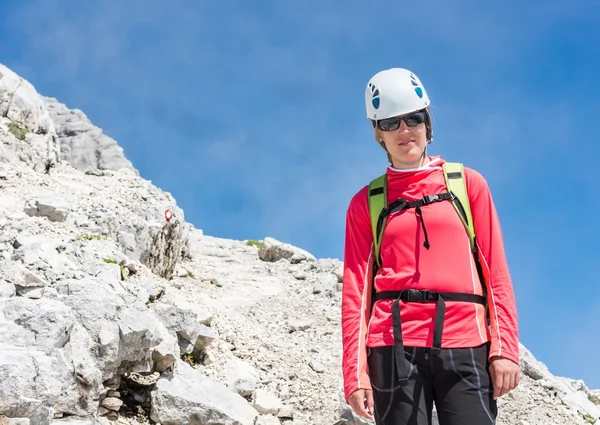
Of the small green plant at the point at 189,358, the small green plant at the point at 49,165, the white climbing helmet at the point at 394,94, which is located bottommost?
the white climbing helmet at the point at 394,94

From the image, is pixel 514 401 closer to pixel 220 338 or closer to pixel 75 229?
pixel 220 338

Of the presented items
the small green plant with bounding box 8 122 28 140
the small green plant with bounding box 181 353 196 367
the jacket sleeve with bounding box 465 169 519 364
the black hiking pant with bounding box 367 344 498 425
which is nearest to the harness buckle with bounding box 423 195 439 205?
the jacket sleeve with bounding box 465 169 519 364

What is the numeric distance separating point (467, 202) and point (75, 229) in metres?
11.2

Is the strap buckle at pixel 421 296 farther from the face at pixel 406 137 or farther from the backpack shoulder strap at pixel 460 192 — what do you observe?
the face at pixel 406 137

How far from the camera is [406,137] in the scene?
3.96 m

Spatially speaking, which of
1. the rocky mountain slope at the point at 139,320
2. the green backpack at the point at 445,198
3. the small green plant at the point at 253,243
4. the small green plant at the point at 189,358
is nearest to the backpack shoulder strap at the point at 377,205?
the green backpack at the point at 445,198

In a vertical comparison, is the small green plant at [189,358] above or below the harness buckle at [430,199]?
above

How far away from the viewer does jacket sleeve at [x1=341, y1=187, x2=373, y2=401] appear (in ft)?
12.2

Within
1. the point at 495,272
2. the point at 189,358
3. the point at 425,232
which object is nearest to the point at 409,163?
the point at 425,232

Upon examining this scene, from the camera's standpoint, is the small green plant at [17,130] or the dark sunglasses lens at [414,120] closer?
the dark sunglasses lens at [414,120]

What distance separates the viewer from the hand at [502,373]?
3.50 metres

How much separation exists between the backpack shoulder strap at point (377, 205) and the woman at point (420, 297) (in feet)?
0.12

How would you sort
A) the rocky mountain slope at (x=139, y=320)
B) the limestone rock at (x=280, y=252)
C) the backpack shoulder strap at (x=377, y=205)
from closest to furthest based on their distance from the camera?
the backpack shoulder strap at (x=377, y=205) → the rocky mountain slope at (x=139, y=320) → the limestone rock at (x=280, y=252)

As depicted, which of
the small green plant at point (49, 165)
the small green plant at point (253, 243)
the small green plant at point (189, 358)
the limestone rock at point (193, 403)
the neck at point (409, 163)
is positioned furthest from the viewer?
the small green plant at point (253, 243)
